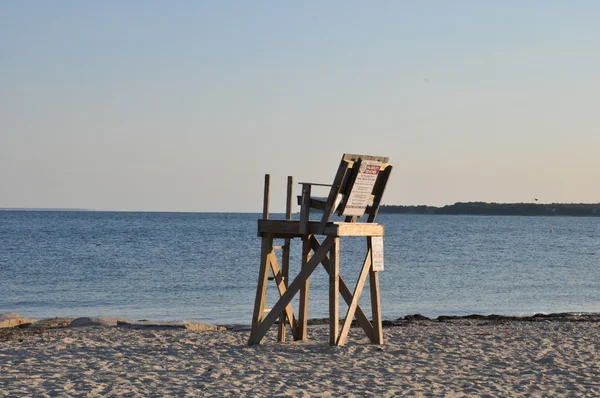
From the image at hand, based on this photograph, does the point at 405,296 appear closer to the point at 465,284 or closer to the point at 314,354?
the point at 465,284

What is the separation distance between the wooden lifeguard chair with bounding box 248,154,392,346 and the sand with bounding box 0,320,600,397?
1.16 feet

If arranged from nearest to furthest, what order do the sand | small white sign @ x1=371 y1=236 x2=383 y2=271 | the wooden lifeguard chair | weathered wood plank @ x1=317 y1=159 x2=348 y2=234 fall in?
the sand → weathered wood plank @ x1=317 y1=159 x2=348 y2=234 → the wooden lifeguard chair → small white sign @ x1=371 y1=236 x2=383 y2=271

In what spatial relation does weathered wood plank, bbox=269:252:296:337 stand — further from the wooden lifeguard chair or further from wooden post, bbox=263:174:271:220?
wooden post, bbox=263:174:271:220

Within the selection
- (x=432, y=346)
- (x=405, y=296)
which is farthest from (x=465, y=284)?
(x=432, y=346)

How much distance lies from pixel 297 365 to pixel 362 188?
2.79 m

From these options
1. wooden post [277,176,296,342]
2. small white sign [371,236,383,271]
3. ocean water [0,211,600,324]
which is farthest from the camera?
ocean water [0,211,600,324]

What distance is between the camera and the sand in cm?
952

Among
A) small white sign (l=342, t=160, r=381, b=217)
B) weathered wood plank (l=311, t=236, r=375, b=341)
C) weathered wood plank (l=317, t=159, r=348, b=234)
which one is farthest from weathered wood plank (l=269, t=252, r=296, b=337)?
small white sign (l=342, t=160, r=381, b=217)

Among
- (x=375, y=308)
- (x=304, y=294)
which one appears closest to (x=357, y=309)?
(x=375, y=308)

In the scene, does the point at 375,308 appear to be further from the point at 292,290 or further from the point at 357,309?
the point at 292,290

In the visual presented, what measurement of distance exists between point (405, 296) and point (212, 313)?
804cm

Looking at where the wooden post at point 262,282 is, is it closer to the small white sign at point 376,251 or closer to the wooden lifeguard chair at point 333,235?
the wooden lifeguard chair at point 333,235

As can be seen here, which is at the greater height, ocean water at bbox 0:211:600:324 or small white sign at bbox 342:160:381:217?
small white sign at bbox 342:160:381:217

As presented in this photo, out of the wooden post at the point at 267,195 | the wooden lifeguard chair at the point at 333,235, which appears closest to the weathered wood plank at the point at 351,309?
the wooden lifeguard chair at the point at 333,235
